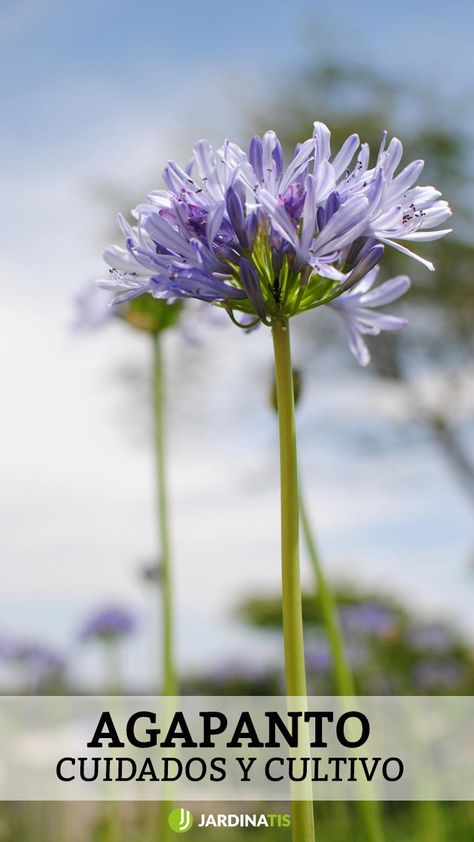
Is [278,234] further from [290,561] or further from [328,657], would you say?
[328,657]

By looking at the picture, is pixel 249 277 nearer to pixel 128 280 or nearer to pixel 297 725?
pixel 128 280

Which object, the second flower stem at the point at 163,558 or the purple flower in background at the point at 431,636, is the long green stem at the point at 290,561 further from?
the purple flower in background at the point at 431,636

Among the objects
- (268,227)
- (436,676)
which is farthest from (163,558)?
(436,676)

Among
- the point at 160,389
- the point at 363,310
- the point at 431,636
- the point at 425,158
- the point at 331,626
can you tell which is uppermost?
the point at 425,158

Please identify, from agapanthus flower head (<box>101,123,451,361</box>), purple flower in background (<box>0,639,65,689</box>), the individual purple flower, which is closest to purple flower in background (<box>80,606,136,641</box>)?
purple flower in background (<box>0,639,65,689</box>)

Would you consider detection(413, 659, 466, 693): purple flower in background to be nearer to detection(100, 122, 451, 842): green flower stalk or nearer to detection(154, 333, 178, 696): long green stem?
detection(154, 333, 178, 696): long green stem

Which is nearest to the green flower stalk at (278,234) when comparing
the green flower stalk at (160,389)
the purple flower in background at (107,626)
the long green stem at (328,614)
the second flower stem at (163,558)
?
the long green stem at (328,614)
